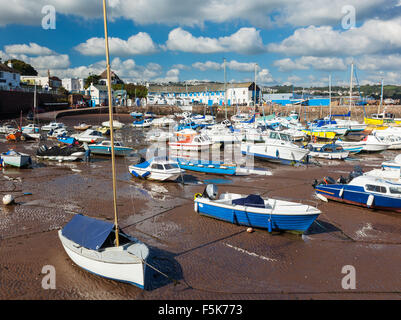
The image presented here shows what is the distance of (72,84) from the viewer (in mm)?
119750

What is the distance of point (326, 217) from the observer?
54.1ft

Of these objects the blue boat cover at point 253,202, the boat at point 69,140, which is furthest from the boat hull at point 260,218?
the boat at point 69,140

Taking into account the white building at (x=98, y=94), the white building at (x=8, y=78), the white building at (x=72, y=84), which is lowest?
the white building at (x=98, y=94)

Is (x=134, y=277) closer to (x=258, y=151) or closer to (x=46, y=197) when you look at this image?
(x=46, y=197)

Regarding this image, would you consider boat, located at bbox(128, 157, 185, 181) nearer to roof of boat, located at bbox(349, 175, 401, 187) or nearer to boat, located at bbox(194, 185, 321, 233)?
boat, located at bbox(194, 185, 321, 233)

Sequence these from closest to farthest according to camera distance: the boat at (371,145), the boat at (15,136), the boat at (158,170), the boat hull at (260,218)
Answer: the boat hull at (260,218), the boat at (158,170), the boat at (371,145), the boat at (15,136)

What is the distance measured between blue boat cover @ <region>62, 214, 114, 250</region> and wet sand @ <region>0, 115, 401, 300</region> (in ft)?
3.47

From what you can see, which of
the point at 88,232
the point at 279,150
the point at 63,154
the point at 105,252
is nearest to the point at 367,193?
the point at 279,150

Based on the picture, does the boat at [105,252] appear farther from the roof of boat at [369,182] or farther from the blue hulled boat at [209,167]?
the blue hulled boat at [209,167]

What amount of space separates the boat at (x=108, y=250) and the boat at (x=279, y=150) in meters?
21.8

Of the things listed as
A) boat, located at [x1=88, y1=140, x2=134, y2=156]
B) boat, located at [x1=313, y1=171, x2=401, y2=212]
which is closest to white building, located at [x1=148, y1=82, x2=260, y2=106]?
boat, located at [x1=88, y1=140, x2=134, y2=156]

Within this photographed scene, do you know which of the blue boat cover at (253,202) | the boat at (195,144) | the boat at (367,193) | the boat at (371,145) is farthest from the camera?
the boat at (371,145)

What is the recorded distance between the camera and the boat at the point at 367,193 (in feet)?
54.9

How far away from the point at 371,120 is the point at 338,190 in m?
44.9
